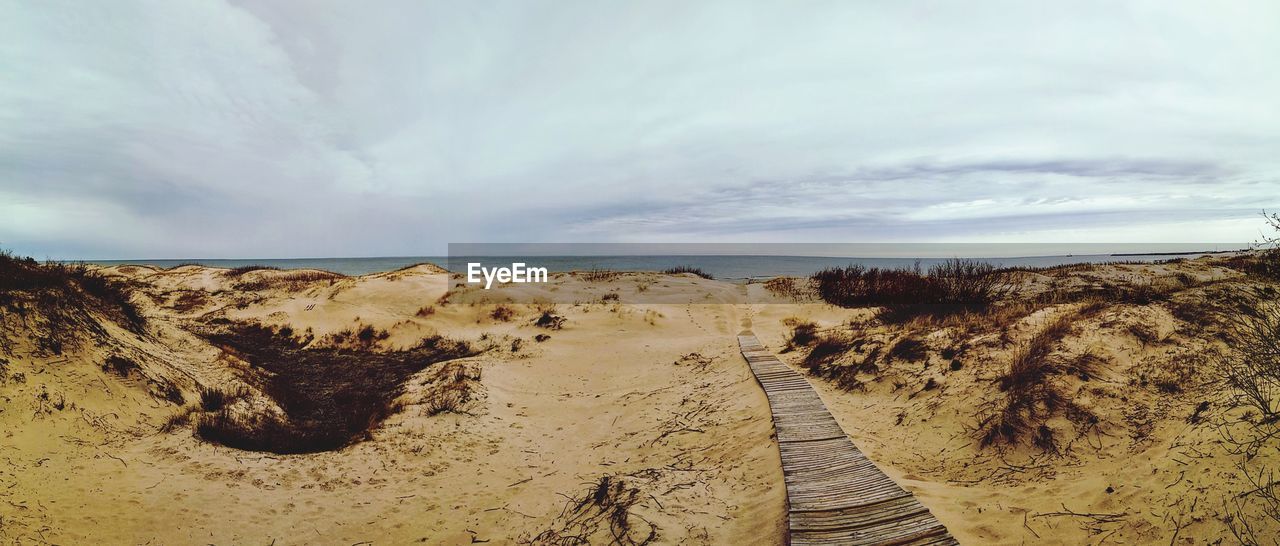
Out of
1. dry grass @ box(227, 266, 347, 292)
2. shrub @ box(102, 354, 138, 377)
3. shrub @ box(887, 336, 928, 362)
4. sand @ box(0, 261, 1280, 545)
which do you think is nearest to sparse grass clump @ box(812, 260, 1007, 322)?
sand @ box(0, 261, 1280, 545)

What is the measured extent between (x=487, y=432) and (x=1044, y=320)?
393 inches

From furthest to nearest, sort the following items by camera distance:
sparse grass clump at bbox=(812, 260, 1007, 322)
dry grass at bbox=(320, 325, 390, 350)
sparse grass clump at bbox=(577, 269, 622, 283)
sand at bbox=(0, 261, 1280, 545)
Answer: sparse grass clump at bbox=(577, 269, 622, 283)
dry grass at bbox=(320, 325, 390, 350)
sparse grass clump at bbox=(812, 260, 1007, 322)
sand at bbox=(0, 261, 1280, 545)

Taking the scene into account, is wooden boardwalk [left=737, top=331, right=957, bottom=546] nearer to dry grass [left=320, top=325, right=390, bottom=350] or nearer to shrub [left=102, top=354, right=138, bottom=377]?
shrub [left=102, top=354, right=138, bottom=377]

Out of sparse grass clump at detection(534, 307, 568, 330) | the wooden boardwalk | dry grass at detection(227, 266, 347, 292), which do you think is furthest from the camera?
dry grass at detection(227, 266, 347, 292)

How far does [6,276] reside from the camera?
7957 millimetres

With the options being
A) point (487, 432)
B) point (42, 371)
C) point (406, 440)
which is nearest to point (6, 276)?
point (42, 371)

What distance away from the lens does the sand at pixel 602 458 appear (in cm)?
431

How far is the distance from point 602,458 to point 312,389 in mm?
7120

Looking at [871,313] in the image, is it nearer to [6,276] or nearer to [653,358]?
[653,358]

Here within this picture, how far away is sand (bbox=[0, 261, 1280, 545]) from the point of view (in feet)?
14.1

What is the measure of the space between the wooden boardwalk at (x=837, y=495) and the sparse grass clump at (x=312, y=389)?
659cm

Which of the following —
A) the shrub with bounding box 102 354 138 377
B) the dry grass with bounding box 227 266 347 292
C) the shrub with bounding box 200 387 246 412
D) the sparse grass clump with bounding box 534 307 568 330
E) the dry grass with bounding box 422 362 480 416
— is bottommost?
the dry grass with bounding box 422 362 480 416

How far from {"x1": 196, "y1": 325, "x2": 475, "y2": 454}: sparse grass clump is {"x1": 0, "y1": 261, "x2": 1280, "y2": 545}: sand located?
453 mm

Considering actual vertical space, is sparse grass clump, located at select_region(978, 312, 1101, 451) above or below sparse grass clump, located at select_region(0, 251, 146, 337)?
below
